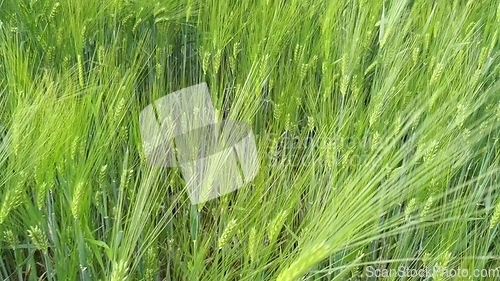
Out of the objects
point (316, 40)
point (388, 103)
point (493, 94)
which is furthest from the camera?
point (316, 40)

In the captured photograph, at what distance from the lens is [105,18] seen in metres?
1.04

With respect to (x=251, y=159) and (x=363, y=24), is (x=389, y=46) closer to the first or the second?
(x=363, y=24)

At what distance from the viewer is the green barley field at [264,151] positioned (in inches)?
26.0

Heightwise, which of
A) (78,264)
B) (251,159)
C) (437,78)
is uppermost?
(437,78)

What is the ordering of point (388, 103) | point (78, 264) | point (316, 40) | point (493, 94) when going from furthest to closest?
point (316, 40)
point (493, 94)
point (388, 103)
point (78, 264)

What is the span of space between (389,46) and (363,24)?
0.08m

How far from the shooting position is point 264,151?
2.46 ft

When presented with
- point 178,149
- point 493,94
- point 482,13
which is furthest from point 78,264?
point 482,13

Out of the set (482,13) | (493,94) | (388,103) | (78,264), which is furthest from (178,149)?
(482,13)

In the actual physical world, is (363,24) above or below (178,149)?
above

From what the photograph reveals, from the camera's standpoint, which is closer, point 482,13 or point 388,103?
point 388,103

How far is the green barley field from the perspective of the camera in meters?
0.66

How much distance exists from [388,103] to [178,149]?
12.7 inches

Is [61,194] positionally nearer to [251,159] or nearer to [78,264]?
[78,264]
